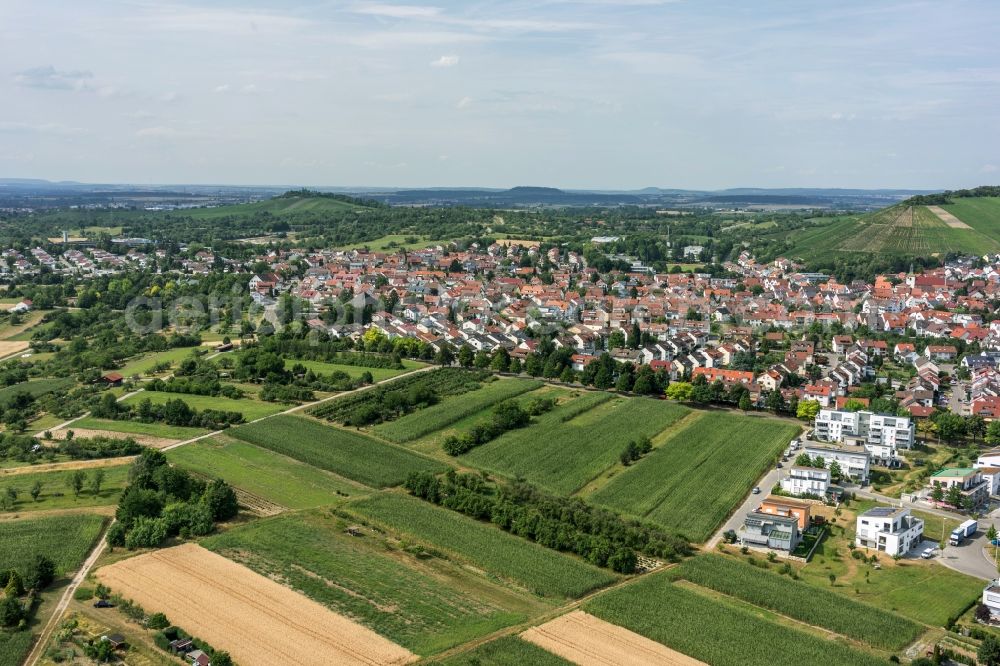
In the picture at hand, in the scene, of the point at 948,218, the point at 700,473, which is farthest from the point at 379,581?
the point at 948,218

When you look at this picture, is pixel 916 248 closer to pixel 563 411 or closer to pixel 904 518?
pixel 563 411

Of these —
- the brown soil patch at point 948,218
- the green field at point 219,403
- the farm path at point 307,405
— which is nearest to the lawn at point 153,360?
the green field at point 219,403

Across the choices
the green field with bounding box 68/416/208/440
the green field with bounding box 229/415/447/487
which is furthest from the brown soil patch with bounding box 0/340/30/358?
the green field with bounding box 229/415/447/487

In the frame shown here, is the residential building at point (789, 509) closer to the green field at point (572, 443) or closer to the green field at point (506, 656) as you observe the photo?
the green field at point (572, 443)

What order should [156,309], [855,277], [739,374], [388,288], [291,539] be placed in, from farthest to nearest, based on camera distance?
[855,277] < [388,288] < [156,309] < [739,374] < [291,539]

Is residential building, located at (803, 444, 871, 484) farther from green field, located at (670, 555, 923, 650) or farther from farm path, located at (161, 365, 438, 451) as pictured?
farm path, located at (161, 365, 438, 451)

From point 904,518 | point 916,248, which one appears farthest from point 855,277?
point 904,518

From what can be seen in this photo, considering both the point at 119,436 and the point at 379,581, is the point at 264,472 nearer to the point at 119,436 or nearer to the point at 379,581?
the point at 119,436
